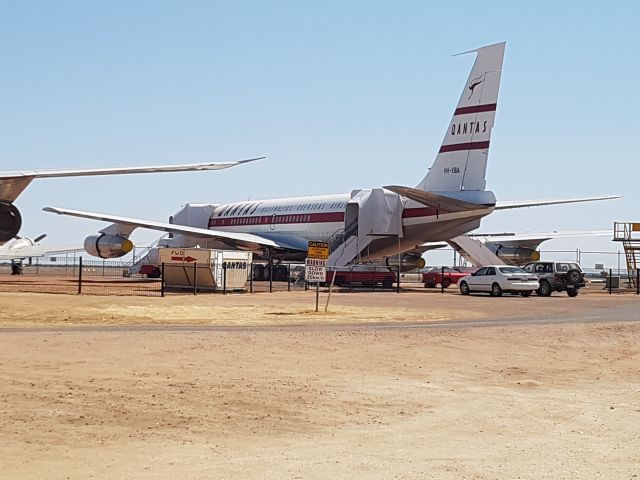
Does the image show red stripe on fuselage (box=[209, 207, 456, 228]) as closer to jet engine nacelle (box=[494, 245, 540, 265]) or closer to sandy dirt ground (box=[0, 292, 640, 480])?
jet engine nacelle (box=[494, 245, 540, 265])

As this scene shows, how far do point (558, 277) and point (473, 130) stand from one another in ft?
24.3

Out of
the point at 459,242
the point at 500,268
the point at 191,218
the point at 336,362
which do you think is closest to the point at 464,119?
the point at 500,268

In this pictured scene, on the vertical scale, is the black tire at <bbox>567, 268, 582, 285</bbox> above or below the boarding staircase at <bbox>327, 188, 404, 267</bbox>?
below

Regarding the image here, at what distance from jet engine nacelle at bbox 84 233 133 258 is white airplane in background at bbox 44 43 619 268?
48 mm

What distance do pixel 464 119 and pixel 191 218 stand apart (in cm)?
2254

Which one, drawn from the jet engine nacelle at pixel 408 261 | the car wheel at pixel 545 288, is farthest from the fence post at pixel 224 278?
the jet engine nacelle at pixel 408 261

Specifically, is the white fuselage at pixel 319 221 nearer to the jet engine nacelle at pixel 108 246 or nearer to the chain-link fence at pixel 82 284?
the chain-link fence at pixel 82 284

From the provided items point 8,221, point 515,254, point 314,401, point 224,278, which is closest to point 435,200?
point 224,278

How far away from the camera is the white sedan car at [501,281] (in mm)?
40125

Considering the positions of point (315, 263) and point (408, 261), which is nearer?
point (315, 263)

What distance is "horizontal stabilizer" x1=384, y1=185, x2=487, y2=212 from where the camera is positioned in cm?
3938

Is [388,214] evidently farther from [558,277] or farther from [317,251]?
[317,251]

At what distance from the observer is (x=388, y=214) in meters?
45.0

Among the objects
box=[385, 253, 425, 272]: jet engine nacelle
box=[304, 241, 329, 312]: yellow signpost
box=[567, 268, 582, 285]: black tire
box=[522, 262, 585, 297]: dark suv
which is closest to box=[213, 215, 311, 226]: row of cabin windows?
box=[385, 253, 425, 272]: jet engine nacelle
